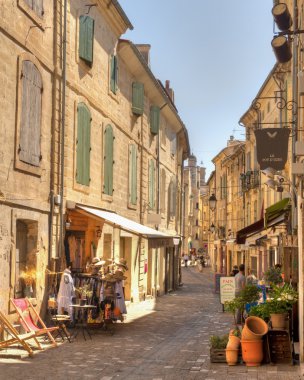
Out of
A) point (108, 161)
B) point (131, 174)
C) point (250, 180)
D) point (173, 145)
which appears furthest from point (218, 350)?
point (250, 180)

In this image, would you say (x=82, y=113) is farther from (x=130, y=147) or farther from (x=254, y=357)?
(x=254, y=357)

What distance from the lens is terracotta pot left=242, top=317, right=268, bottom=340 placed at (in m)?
9.89

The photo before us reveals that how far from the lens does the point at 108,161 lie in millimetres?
19156

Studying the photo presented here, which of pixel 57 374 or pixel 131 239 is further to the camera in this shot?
pixel 131 239

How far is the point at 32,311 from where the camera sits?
12.5m

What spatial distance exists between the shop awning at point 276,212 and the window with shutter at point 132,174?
7225mm

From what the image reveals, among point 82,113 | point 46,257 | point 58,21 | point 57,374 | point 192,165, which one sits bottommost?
point 57,374

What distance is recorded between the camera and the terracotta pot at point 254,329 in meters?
9.89

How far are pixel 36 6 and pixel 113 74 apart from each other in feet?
20.2

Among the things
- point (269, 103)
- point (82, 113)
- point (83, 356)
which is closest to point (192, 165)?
point (269, 103)

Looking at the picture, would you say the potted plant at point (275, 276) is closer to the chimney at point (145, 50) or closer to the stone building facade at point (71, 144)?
the stone building facade at point (71, 144)

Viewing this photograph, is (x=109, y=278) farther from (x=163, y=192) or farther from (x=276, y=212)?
(x=163, y=192)

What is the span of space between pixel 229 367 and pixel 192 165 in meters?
80.6

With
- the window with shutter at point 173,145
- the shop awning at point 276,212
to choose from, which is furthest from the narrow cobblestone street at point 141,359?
the window with shutter at point 173,145
